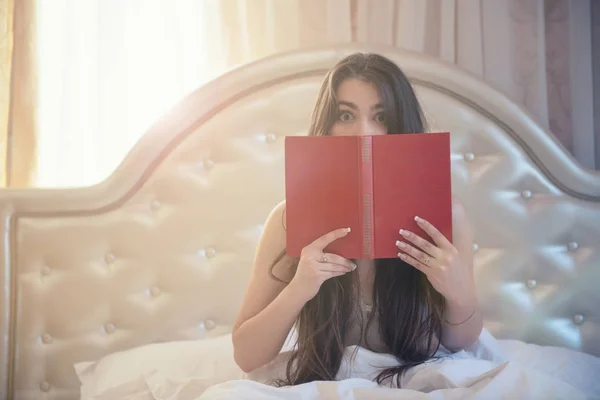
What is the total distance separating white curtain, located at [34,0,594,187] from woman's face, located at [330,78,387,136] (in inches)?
23.4

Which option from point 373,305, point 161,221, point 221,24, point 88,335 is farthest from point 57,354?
point 221,24

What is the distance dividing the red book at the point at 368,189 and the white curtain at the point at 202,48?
2.59ft

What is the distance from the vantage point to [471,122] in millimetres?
1506

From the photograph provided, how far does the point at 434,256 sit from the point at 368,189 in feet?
0.58

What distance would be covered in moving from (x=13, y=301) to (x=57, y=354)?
0.20 m

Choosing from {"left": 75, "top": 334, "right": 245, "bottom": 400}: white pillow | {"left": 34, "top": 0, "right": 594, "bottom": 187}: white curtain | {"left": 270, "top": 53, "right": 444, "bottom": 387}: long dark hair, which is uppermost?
{"left": 34, "top": 0, "right": 594, "bottom": 187}: white curtain

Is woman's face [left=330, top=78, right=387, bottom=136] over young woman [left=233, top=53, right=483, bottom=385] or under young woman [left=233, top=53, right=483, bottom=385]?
over

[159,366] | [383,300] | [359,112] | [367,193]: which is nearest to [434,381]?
[383,300]

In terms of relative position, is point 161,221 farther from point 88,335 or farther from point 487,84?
point 487,84

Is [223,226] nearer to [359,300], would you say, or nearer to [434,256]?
[359,300]

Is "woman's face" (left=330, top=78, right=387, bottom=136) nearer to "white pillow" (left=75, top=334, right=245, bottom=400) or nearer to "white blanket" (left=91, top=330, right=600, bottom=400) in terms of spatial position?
"white blanket" (left=91, top=330, right=600, bottom=400)

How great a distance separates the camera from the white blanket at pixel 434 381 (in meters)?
0.89

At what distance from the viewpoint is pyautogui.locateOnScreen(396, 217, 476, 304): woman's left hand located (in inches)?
37.2

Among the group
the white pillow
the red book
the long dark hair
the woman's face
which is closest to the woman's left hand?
the red book
